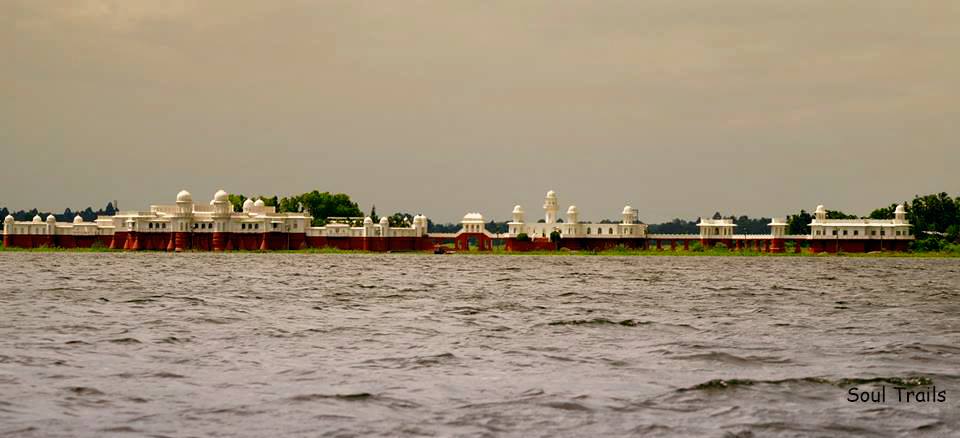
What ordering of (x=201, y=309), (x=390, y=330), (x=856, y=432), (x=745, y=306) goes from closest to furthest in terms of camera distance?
(x=856, y=432)
(x=390, y=330)
(x=201, y=309)
(x=745, y=306)

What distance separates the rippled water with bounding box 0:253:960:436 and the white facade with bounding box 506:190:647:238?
4384 inches

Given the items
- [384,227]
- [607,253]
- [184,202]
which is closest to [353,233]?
[384,227]

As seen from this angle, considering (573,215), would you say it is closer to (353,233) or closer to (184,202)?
(353,233)

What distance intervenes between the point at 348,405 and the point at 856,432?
759cm

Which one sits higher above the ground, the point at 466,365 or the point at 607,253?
the point at 607,253

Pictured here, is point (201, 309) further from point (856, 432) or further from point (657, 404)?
point (856, 432)

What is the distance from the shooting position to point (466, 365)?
22797mm

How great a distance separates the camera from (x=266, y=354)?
24.5 meters

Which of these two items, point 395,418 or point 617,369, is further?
point 617,369

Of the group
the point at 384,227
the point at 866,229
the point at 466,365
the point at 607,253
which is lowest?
the point at 466,365

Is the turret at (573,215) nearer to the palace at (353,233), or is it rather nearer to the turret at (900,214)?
the palace at (353,233)

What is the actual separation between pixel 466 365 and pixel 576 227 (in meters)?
134

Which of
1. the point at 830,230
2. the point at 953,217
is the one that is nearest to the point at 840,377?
the point at 830,230

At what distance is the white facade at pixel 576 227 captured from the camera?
156 meters
